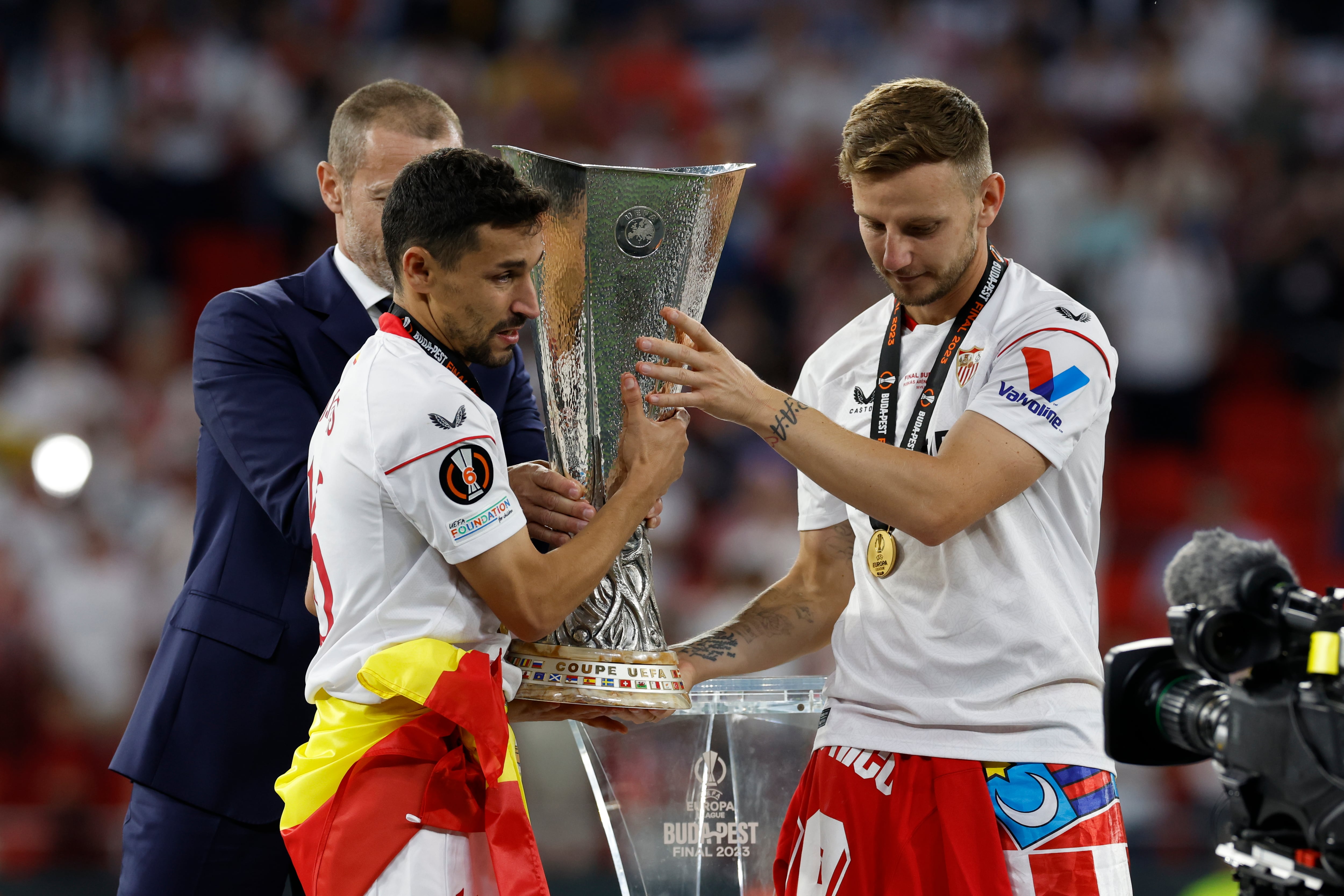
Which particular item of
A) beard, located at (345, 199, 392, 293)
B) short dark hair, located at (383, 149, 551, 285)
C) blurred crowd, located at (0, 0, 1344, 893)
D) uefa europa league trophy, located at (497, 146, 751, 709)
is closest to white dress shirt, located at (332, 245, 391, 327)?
beard, located at (345, 199, 392, 293)

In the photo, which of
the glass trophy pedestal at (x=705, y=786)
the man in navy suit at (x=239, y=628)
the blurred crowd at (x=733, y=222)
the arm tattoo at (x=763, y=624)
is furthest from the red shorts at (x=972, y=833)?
the blurred crowd at (x=733, y=222)

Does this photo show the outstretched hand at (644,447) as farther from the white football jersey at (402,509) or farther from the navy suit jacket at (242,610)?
the navy suit jacket at (242,610)

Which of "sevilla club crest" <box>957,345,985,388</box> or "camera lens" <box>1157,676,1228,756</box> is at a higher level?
Answer: "sevilla club crest" <box>957,345,985,388</box>

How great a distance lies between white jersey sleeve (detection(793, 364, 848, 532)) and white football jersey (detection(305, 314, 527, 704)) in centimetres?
85

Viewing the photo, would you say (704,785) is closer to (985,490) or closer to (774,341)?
(985,490)

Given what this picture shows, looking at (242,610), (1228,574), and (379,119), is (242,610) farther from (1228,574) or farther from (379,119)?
(1228,574)

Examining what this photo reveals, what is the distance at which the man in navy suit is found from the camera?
104 inches

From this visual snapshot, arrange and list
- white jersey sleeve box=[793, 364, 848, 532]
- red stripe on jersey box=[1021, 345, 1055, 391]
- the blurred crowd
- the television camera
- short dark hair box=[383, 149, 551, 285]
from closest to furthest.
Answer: the television camera → short dark hair box=[383, 149, 551, 285] → red stripe on jersey box=[1021, 345, 1055, 391] → white jersey sleeve box=[793, 364, 848, 532] → the blurred crowd

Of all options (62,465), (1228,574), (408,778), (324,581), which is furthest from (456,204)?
(62,465)

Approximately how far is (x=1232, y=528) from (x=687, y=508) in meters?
2.82

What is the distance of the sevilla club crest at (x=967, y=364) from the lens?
2.49 meters

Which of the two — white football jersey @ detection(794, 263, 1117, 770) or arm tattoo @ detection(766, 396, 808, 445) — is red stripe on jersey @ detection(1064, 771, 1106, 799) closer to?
white football jersey @ detection(794, 263, 1117, 770)

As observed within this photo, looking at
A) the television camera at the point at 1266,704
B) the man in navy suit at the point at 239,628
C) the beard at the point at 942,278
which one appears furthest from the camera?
the man in navy suit at the point at 239,628

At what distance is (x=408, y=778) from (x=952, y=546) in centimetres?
104
